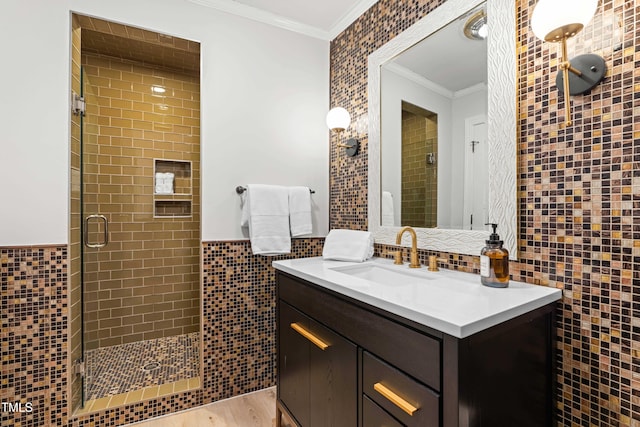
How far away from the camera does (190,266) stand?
2818 millimetres

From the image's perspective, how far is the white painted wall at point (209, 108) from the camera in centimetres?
154

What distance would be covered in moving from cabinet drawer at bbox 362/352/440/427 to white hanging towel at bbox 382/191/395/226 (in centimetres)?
94

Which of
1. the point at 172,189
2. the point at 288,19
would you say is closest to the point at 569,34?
the point at 288,19

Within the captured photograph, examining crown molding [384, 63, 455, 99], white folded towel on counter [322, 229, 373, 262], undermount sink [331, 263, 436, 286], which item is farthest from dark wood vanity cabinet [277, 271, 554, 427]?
crown molding [384, 63, 455, 99]

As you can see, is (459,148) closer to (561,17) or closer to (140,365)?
(561,17)

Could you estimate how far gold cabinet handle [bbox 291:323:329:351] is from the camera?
4.23ft

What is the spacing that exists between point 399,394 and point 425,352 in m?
0.18

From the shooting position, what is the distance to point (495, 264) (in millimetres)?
1142

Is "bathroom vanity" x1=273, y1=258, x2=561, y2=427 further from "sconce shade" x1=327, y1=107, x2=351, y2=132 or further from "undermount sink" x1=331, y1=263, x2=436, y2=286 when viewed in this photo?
"sconce shade" x1=327, y1=107, x2=351, y2=132

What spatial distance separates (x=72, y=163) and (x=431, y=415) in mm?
1993

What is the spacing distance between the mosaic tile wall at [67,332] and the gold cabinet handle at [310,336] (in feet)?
2.14

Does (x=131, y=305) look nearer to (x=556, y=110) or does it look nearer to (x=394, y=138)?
(x=394, y=138)

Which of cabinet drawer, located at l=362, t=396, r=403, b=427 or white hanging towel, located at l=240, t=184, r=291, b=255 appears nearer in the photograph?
cabinet drawer, located at l=362, t=396, r=403, b=427

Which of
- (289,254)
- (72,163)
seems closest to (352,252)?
(289,254)
